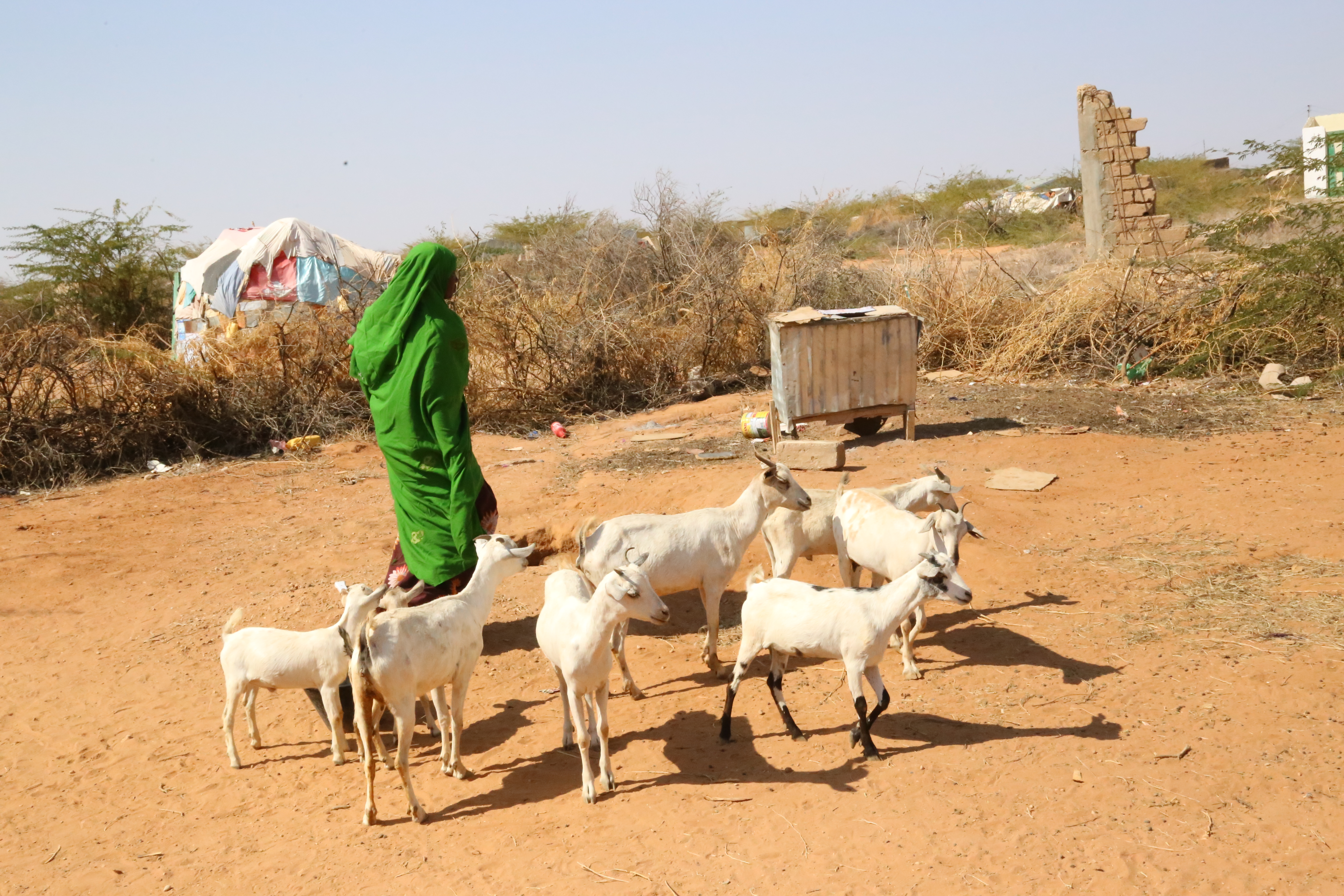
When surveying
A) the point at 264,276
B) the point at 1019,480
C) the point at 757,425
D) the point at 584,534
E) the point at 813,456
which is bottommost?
the point at 1019,480

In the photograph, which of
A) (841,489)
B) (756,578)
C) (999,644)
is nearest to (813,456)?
(841,489)

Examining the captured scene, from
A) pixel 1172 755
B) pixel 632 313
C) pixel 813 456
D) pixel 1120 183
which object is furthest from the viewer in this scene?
pixel 1120 183

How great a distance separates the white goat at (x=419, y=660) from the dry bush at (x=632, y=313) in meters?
9.16

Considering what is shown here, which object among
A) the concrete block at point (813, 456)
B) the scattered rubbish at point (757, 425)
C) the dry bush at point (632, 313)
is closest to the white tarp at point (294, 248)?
the dry bush at point (632, 313)

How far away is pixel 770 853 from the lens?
163 inches

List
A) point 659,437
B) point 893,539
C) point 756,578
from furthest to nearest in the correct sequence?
point 659,437
point 893,539
point 756,578

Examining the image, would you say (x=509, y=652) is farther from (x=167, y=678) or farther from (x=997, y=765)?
(x=997, y=765)

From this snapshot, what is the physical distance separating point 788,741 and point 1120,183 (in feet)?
53.4

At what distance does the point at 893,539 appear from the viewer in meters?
5.81

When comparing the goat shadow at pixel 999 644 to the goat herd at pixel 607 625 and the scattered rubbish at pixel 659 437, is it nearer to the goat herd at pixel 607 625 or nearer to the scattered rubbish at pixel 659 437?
the goat herd at pixel 607 625

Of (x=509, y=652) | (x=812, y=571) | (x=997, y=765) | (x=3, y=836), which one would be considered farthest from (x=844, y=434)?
(x=3, y=836)

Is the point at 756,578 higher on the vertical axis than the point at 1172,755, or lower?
higher

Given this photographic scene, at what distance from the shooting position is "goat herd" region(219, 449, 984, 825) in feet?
14.8

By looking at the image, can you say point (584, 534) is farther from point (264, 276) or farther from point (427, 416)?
point (264, 276)
